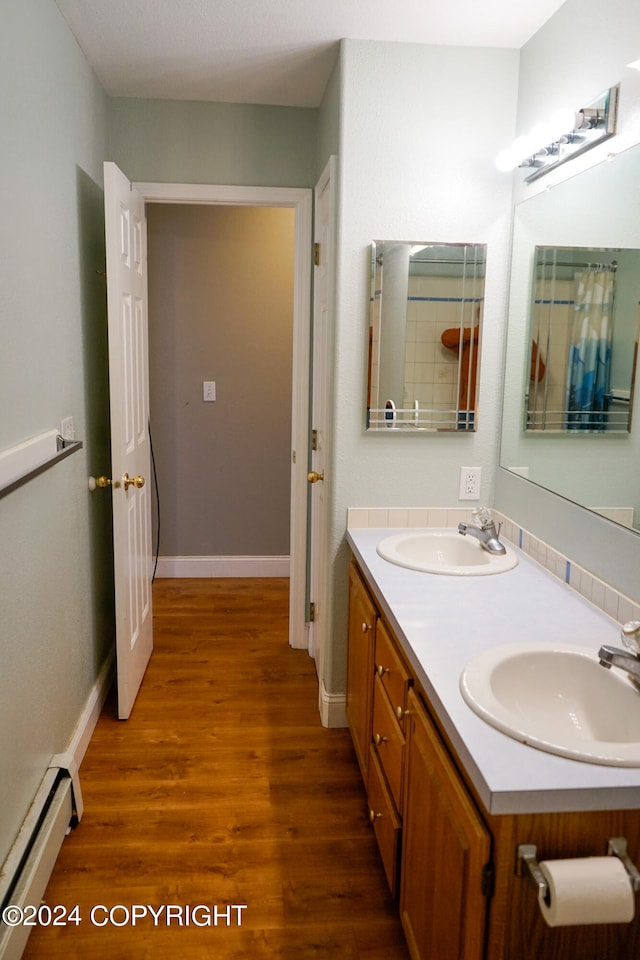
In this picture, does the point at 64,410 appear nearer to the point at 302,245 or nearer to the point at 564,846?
the point at 302,245

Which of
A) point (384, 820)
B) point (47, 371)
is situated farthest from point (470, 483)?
point (47, 371)

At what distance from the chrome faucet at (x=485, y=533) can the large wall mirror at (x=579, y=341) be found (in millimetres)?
199

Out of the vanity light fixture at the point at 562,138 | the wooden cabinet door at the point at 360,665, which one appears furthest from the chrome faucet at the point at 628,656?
the vanity light fixture at the point at 562,138

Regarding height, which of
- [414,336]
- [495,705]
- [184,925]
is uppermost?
[414,336]

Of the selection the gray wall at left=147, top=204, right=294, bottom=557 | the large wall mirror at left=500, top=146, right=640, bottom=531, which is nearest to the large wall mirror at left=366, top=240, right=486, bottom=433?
the large wall mirror at left=500, top=146, right=640, bottom=531

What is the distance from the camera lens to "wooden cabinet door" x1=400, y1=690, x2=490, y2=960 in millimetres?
1203

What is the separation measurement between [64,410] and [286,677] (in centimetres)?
156

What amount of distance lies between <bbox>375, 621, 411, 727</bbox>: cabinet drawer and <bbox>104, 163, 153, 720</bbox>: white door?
1.17 m

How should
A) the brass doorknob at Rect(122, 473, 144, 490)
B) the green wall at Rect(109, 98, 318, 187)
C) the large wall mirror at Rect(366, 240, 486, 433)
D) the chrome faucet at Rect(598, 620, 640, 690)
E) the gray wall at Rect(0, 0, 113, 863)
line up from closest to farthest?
the chrome faucet at Rect(598, 620, 640, 690)
the gray wall at Rect(0, 0, 113, 863)
the large wall mirror at Rect(366, 240, 486, 433)
the brass doorknob at Rect(122, 473, 144, 490)
the green wall at Rect(109, 98, 318, 187)

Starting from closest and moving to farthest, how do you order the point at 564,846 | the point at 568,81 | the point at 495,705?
the point at 564,846 < the point at 495,705 < the point at 568,81

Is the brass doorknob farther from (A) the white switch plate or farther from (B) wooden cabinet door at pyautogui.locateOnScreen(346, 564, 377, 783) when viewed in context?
(B) wooden cabinet door at pyautogui.locateOnScreen(346, 564, 377, 783)

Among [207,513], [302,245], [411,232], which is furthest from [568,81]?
[207,513]

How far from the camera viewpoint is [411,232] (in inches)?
98.0
